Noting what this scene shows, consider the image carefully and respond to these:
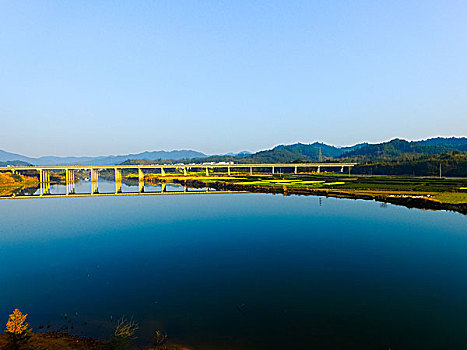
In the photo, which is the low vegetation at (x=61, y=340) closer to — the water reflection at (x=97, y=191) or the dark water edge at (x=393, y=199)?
the dark water edge at (x=393, y=199)

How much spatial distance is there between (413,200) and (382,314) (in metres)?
35.9

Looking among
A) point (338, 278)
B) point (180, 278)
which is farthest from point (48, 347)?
point (338, 278)

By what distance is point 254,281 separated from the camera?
15758 millimetres

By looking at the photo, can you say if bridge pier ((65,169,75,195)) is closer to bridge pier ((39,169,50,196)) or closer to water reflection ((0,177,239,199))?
water reflection ((0,177,239,199))

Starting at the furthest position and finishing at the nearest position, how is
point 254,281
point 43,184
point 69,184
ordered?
point 69,184
point 43,184
point 254,281

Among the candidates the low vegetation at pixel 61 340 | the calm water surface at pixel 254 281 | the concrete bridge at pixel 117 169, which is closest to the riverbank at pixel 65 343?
the low vegetation at pixel 61 340

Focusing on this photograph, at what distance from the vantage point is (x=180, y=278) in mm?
16312

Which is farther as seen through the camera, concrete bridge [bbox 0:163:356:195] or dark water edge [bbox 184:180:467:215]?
concrete bridge [bbox 0:163:356:195]

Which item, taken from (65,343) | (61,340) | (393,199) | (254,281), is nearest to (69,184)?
(393,199)

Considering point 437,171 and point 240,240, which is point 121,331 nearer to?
point 240,240

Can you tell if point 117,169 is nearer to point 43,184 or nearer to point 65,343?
point 43,184

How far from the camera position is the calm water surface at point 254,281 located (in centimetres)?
1103

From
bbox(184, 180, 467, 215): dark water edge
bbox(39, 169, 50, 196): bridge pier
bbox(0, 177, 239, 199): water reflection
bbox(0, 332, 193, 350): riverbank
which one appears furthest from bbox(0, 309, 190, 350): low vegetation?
bbox(39, 169, 50, 196): bridge pier

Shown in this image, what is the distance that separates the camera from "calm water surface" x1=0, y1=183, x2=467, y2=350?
11.0 metres
